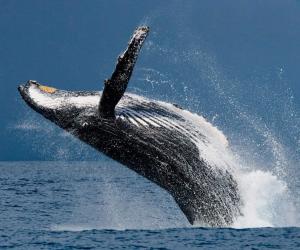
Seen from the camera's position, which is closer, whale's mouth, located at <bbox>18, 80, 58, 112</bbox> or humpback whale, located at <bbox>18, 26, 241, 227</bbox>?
humpback whale, located at <bbox>18, 26, 241, 227</bbox>

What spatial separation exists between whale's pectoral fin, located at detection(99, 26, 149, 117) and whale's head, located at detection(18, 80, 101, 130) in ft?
2.33

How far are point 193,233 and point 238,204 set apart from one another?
8.25 ft

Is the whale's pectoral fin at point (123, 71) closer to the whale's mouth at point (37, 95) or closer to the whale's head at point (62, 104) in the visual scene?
the whale's head at point (62, 104)

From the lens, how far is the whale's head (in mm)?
13398

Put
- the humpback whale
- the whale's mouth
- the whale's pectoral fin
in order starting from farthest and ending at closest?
the whale's mouth
the humpback whale
the whale's pectoral fin

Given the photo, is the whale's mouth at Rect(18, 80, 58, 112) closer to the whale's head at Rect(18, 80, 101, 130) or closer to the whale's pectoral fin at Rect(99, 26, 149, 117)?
the whale's head at Rect(18, 80, 101, 130)

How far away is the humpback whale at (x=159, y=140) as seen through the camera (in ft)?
43.8

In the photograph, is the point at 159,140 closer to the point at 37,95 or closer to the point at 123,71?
the point at 123,71

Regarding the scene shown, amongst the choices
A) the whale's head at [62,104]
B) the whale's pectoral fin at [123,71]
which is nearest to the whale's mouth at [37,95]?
the whale's head at [62,104]

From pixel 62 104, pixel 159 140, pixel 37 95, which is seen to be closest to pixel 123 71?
pixel 159 140

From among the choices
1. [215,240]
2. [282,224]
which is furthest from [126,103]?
[282,224]

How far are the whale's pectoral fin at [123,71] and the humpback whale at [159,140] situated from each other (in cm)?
44

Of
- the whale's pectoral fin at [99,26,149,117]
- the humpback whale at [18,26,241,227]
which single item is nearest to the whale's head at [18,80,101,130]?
the humpback whale at [18,26,241,227]

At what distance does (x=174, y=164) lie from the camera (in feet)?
44.4
